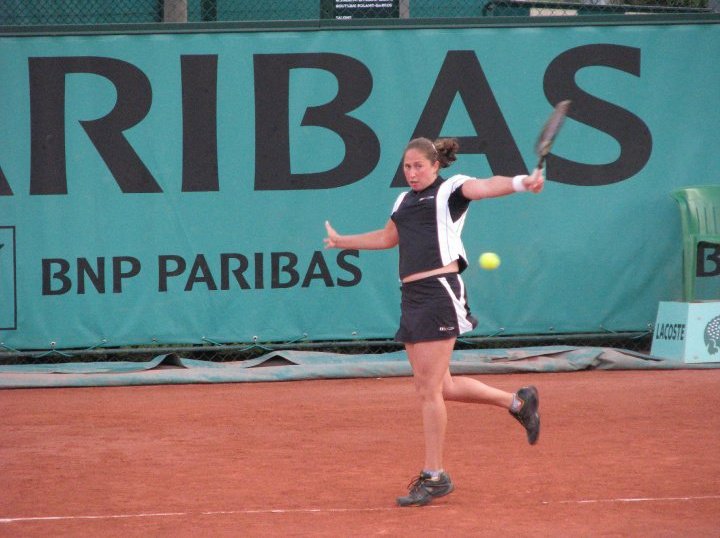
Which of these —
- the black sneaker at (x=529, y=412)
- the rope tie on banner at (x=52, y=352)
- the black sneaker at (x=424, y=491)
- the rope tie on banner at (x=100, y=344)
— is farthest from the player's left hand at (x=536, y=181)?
the rope tie on banner at (x=52, y=352)

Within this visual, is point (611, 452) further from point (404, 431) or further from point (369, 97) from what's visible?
point (369, 97)

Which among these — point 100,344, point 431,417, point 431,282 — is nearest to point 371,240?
point 431,282

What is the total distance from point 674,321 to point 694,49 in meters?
2.42

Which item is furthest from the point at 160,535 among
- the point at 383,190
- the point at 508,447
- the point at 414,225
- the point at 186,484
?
the point at 383,190

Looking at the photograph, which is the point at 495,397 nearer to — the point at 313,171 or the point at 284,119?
the point at 313,171

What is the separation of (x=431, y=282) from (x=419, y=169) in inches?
20.4

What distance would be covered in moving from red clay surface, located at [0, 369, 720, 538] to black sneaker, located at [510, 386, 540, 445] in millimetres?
220

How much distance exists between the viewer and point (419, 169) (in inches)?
198

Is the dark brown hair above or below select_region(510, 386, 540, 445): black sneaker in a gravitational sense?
above

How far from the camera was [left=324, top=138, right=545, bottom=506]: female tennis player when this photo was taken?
4910 millimetres

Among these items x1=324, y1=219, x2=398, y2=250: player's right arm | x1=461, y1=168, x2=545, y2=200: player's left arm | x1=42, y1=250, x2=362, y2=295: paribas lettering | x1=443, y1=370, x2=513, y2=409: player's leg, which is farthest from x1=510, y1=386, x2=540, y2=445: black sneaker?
x1=42, y1=250, x2=362, y2=295: paribas lettering

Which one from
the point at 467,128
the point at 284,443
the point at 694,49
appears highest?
the point at 694,49

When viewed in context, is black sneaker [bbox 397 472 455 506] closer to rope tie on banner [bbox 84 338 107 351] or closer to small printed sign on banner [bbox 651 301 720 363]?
small printed sign on banner [bbox 651 301 720 363]

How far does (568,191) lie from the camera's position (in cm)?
966
